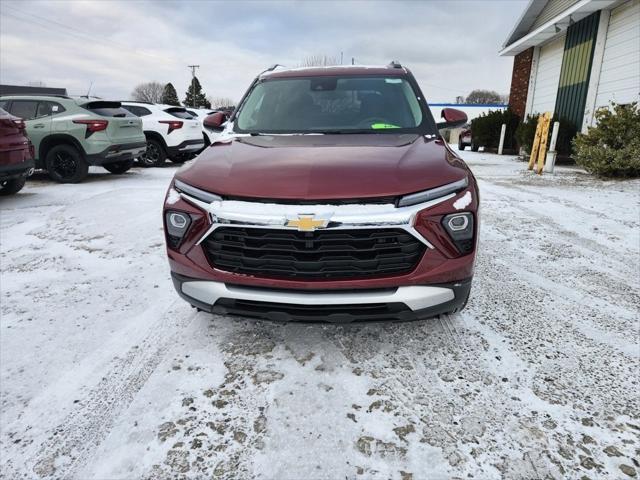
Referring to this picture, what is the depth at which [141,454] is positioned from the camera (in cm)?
167

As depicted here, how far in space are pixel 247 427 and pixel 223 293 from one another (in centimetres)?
65

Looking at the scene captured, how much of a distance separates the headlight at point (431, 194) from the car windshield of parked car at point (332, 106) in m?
1.01

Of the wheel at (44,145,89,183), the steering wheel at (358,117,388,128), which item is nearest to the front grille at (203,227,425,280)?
the steering wheel at (358,117,388,128)

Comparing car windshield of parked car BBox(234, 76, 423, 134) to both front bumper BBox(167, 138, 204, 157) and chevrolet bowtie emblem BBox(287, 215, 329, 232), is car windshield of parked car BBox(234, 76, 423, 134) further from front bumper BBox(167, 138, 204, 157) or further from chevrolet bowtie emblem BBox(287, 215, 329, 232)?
front bumper BBox(167, 138, 204, 157)

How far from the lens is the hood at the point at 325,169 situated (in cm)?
199

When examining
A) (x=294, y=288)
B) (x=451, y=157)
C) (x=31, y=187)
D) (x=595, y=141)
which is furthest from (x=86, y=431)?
(x=595, y=141)

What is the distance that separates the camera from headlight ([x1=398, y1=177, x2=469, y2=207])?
6.47 ft

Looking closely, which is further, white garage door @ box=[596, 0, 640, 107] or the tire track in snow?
white garage door @ box=[596, 0, 640, 107]

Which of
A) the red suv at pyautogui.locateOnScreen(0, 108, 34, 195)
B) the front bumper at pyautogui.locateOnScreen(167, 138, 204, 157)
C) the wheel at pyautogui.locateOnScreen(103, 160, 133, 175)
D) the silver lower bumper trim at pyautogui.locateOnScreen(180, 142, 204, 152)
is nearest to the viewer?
the red suv at pyautogui.locateOnScreen(0, 108, 34, 195)

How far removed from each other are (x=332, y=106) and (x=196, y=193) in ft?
5.27

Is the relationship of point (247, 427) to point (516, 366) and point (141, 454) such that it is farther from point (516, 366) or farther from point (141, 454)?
point (516, 366)

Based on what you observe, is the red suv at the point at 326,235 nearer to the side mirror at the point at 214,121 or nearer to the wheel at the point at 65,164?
the side mirror at the point at 214,121

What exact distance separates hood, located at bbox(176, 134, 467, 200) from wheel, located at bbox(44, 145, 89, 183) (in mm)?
→ 6610

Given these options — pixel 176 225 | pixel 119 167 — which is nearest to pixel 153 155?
pixel 119 167
